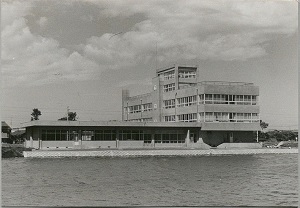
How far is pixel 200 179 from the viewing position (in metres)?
19.1

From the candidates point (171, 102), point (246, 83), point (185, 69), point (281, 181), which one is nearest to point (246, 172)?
point (281, 181)

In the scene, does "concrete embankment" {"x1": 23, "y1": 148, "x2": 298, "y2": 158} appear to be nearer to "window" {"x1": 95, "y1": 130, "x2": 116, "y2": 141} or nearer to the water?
"window" {"x1": 95, "y1": 130, "x2": 116, "y2": 141}

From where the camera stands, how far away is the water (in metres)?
12.8

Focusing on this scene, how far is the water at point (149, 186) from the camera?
12766 millimetres

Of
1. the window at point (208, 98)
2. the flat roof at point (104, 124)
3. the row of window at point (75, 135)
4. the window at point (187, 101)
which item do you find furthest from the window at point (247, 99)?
the row of window at point (75, 135)

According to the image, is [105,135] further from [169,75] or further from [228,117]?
[169,75]

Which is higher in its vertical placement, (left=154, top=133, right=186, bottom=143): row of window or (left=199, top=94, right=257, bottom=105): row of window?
(left=199, top=94, right=257, bottom=105): row of window

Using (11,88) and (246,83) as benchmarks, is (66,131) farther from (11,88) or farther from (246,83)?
(246,83)

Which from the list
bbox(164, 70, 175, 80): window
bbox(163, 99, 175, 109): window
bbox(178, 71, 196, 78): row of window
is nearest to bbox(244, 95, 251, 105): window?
bbox(163, 99, 175, 109): window

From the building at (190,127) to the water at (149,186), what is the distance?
43.7 feet

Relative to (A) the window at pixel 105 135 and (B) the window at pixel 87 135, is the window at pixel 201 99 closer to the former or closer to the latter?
(A) the window at pixel 105 135

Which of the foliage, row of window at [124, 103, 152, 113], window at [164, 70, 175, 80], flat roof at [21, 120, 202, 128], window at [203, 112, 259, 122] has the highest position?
window at [164, 70, 175, 80]

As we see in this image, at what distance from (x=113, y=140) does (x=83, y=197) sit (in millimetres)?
25301

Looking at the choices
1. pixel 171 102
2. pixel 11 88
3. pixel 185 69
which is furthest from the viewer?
pixel 185 69
